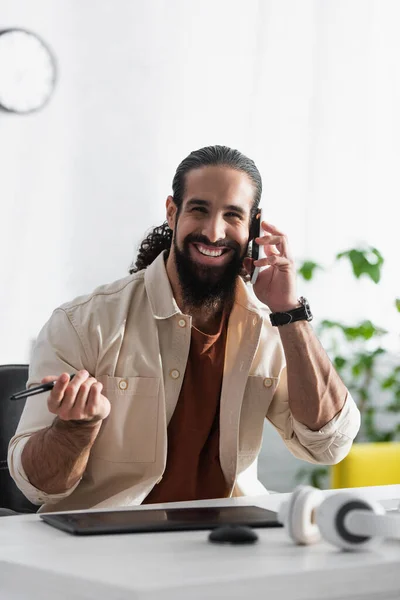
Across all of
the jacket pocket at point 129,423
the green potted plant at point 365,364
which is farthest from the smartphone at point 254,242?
the green potted plant at point 365,364

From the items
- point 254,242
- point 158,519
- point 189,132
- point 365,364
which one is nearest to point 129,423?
point 254,242

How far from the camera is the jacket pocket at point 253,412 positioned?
1938 millimetres

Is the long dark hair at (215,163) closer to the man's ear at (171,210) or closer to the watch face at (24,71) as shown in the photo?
the man's ear at (171,210)

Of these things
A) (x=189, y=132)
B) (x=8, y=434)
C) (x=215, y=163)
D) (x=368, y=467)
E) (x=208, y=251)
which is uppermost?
(x=189, y=132)

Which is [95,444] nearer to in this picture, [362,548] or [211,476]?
[211,476]

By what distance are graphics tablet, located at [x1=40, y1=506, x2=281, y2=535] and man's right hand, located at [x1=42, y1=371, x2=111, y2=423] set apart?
16 centimetres

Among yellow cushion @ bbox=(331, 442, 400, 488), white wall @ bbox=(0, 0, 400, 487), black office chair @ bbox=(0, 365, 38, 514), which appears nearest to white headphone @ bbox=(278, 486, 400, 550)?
black office chair @ bbox=(0, 365, 38, 514)

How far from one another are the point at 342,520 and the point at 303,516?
0.06m

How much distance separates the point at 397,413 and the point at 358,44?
1.66 meters

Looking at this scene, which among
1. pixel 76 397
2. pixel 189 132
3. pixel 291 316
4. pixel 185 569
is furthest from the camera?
pixel 189 132

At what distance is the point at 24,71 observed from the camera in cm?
319

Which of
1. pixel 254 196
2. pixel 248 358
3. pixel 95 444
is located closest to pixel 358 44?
pixel 254 196

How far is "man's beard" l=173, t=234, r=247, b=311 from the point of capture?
2.01 metres

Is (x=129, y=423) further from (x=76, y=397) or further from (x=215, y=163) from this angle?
(x=215, y=163)
